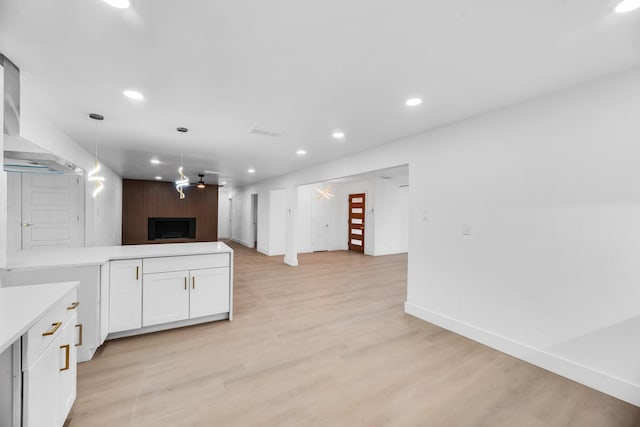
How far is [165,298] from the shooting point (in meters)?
3.20

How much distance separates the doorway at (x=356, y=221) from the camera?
9555 millimetres

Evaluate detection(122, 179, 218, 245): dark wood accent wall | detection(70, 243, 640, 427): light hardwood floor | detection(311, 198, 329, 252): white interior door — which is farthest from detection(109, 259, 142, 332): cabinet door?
detection(122, 179, 218, 245): dark wood accent wall

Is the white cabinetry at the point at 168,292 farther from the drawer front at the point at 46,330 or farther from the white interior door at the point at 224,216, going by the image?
the white interior door at the point at 224,216

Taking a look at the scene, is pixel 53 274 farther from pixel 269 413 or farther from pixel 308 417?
pixel 308 417

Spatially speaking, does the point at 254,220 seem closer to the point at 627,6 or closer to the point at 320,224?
the point at 320,224

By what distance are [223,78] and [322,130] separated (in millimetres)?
1617

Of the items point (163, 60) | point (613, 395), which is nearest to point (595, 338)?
point (613, 395)

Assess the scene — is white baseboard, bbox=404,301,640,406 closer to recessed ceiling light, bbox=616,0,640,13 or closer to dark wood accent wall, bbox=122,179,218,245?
recessed ceiling light, bbox=616,0,640,13

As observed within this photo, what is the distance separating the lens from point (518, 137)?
2.73 metres

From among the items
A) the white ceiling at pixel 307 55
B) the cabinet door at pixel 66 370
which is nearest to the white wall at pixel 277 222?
the white ceiling at pixel 307 55

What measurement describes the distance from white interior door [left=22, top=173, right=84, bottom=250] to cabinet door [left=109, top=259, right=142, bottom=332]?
2648mm

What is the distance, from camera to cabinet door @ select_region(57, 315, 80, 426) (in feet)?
5.24

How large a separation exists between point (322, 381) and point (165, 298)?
2.08m

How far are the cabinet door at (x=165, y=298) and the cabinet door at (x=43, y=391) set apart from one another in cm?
157
